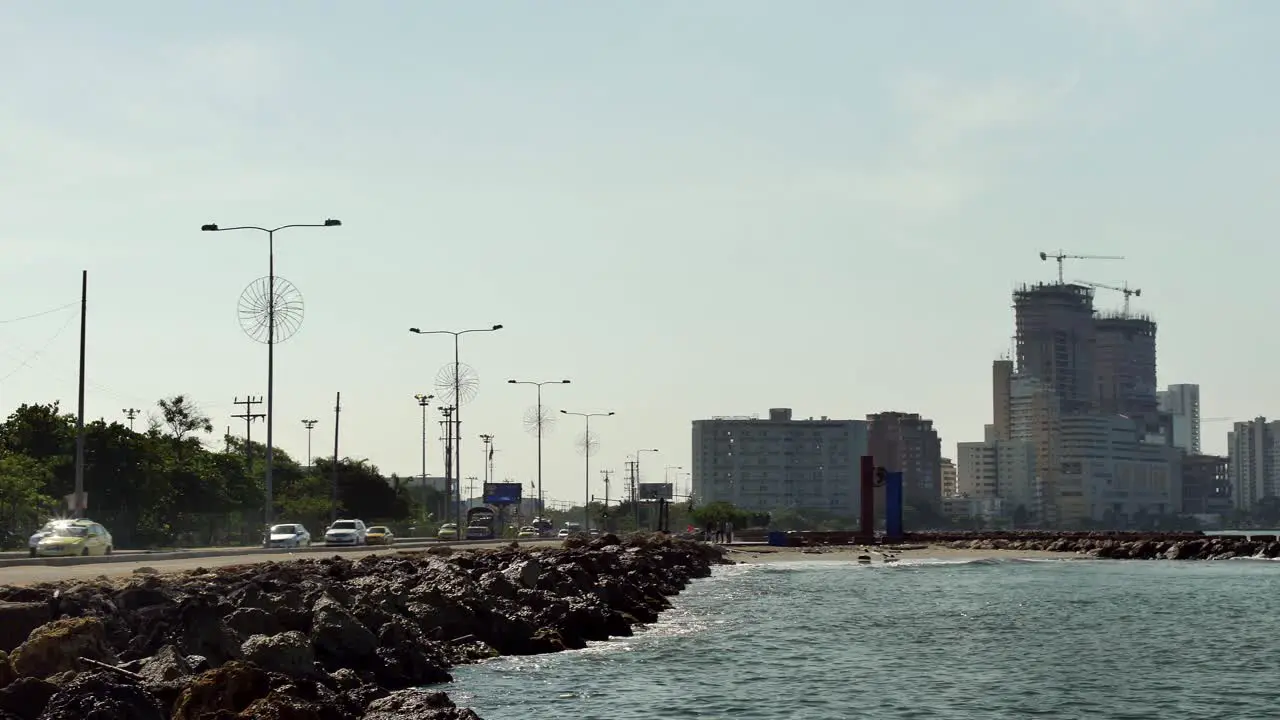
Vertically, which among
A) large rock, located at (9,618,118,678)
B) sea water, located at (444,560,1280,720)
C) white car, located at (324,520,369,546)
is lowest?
sea water, located at (444,560,1280,720)

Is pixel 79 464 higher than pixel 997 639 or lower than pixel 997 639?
higher

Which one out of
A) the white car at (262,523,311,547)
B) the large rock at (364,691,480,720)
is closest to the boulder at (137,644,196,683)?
the large rock at (364,691,480,720)

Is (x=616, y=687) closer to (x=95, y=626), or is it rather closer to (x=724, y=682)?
(x=724, y=682)

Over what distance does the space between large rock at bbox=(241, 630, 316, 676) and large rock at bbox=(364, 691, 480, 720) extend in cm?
259

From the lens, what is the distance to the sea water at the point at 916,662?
27281 mm

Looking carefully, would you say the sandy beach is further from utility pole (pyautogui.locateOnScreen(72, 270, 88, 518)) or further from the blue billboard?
utility pole (pyautogui.locateOnScreen(72, 270, 88, 518))

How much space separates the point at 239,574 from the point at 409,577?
195 inches

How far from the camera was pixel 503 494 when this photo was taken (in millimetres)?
143000

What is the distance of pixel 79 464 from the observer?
64938 mm

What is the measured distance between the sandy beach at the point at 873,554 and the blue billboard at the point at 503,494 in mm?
28168

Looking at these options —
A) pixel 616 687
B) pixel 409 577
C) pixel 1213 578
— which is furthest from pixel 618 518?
pixel 616 687

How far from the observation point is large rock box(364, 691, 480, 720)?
20281mm

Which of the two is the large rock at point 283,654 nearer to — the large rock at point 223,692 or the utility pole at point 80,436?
the large rock at point 223,692

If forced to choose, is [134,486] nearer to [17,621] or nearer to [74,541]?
[74,541]
